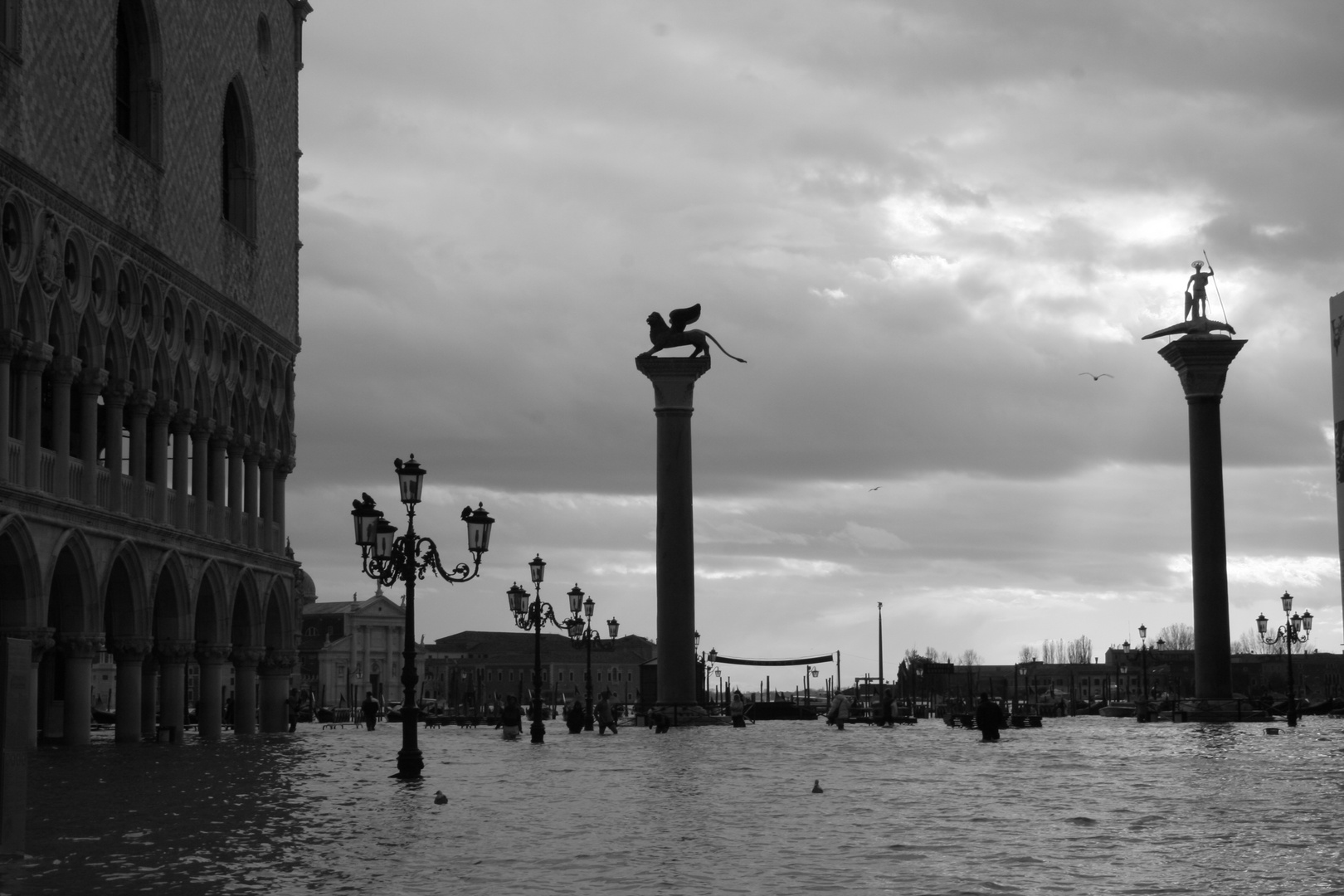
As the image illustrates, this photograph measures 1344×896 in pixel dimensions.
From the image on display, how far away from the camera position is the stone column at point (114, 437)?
114ft

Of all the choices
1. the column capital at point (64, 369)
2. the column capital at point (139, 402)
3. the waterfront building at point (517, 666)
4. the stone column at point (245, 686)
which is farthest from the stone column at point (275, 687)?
the waterfront building at point (517, 666)

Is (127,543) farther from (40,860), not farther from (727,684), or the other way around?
(727,684)

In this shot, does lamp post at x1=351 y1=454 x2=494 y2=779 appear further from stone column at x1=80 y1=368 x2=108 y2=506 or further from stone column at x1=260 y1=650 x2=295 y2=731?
stone column at x1=260 y1=650 x2=295 y2=731

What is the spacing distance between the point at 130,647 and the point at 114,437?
4198 millimetres

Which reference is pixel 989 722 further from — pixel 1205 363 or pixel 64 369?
pixel 64 369

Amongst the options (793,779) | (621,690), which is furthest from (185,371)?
(621,690)

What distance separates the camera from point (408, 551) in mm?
23453

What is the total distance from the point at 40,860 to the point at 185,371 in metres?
27.0

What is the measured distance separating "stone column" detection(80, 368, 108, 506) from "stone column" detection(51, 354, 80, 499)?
755 mm

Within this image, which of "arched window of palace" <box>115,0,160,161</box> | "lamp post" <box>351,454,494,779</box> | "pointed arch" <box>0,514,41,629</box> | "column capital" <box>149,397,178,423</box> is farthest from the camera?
"column capital" <box>149,397,178,423</box>

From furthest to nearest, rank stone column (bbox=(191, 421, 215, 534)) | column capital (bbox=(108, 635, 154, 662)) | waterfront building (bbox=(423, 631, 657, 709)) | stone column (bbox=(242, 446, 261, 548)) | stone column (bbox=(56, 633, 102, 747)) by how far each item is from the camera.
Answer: waterfront building (bbox=(423, 631, 657, 709))
stone column (bbox=(242, 446, 261, 548))
stone column (bbox=(191, 421, 215, 534))
column capital (bbox=(108, 635, 154, 662))
stone column (bbox=(56, 633, 102, 747))

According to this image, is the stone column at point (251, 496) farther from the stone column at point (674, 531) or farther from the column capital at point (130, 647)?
the stone column at point (674, 531)

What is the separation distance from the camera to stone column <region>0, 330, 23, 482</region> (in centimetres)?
2944

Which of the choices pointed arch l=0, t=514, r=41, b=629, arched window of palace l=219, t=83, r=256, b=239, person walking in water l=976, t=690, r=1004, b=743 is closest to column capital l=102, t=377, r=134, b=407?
Result: pointed arch l=0, t=514, r=41, b=629
